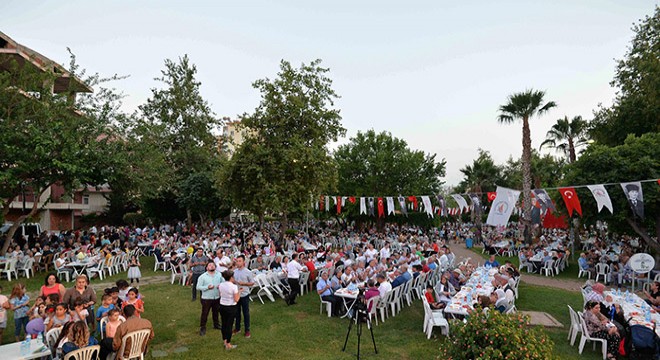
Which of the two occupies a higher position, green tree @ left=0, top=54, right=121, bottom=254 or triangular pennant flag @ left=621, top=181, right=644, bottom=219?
green tree @ left=0, top=54, right=121, bottom=254

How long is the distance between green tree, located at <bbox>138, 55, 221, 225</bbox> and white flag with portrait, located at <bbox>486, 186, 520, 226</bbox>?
24246 mm

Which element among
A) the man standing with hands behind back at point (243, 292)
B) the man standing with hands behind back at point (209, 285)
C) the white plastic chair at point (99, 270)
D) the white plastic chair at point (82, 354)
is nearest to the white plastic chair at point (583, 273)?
the man standing with hands behind back at point (243, 292)

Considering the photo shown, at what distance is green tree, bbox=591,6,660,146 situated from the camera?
1756cm

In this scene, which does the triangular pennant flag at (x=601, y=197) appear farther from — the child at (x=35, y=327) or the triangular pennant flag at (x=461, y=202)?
the child at (x=35, y=327)

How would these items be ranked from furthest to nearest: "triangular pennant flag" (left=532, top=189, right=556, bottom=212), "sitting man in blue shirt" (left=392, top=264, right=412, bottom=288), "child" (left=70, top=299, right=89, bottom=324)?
"triangular pennant flag" (left=532, top=189, right=556, bottom=212) < "sitting man in blue shirt" (left=392, top=264, right=412, bottom=288) < "child" (left=70, top=299, right=89, bottom=324)

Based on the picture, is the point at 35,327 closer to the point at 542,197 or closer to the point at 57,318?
the point at 57,318

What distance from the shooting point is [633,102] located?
1875 centimetres

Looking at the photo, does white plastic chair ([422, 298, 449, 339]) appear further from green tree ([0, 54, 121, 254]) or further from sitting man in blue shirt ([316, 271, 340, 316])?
green tree ([0, 54, 121, 254])

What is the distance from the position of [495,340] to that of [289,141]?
614 inches

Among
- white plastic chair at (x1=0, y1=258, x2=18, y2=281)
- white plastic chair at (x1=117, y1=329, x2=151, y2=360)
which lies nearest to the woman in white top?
white plastic chair at (x1=117, y1=329, x2=151, y2=360)

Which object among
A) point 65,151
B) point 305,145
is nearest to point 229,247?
point 305,145

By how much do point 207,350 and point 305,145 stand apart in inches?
516

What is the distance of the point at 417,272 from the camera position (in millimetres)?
11297

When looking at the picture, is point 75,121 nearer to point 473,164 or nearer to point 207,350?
point 207,350
